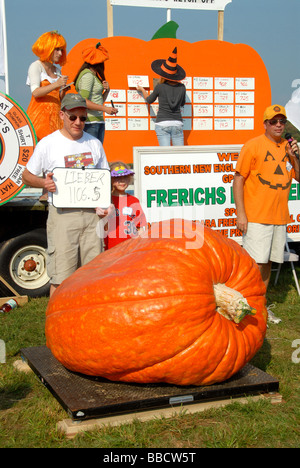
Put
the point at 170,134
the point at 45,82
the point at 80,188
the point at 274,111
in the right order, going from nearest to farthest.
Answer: the point at 80,188 < the point at 274,111 < the point at 45,82 < the point at 170,134

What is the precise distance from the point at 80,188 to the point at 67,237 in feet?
1.37

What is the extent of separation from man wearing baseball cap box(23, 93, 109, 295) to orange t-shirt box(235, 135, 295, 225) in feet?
5.10

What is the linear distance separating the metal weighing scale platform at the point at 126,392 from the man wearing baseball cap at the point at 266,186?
1.82m

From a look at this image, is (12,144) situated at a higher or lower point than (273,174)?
higher

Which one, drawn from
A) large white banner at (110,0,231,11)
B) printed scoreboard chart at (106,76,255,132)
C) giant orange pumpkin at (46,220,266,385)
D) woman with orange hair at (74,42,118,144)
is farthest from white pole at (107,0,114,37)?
giant orange pumpkin at (46,220,266,385)

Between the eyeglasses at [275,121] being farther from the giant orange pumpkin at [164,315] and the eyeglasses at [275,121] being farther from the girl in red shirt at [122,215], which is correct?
the giant orange pumpkin at [164,315]

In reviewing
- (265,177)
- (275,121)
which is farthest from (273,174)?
(275,121)

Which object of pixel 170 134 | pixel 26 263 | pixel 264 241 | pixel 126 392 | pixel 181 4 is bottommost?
pixel 126 392

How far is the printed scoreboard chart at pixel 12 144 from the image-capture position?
5.54 m

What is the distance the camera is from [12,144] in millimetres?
5570

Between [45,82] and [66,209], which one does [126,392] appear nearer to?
[66,209]

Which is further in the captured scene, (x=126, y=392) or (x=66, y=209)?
(x=66, y=209)

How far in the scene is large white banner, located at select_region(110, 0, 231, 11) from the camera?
9.05 m

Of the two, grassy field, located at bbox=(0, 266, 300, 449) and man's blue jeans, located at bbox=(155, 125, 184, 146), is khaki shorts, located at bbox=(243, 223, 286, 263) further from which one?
man's blue jeans, located at bbox=(155, 125, 184, 146)
